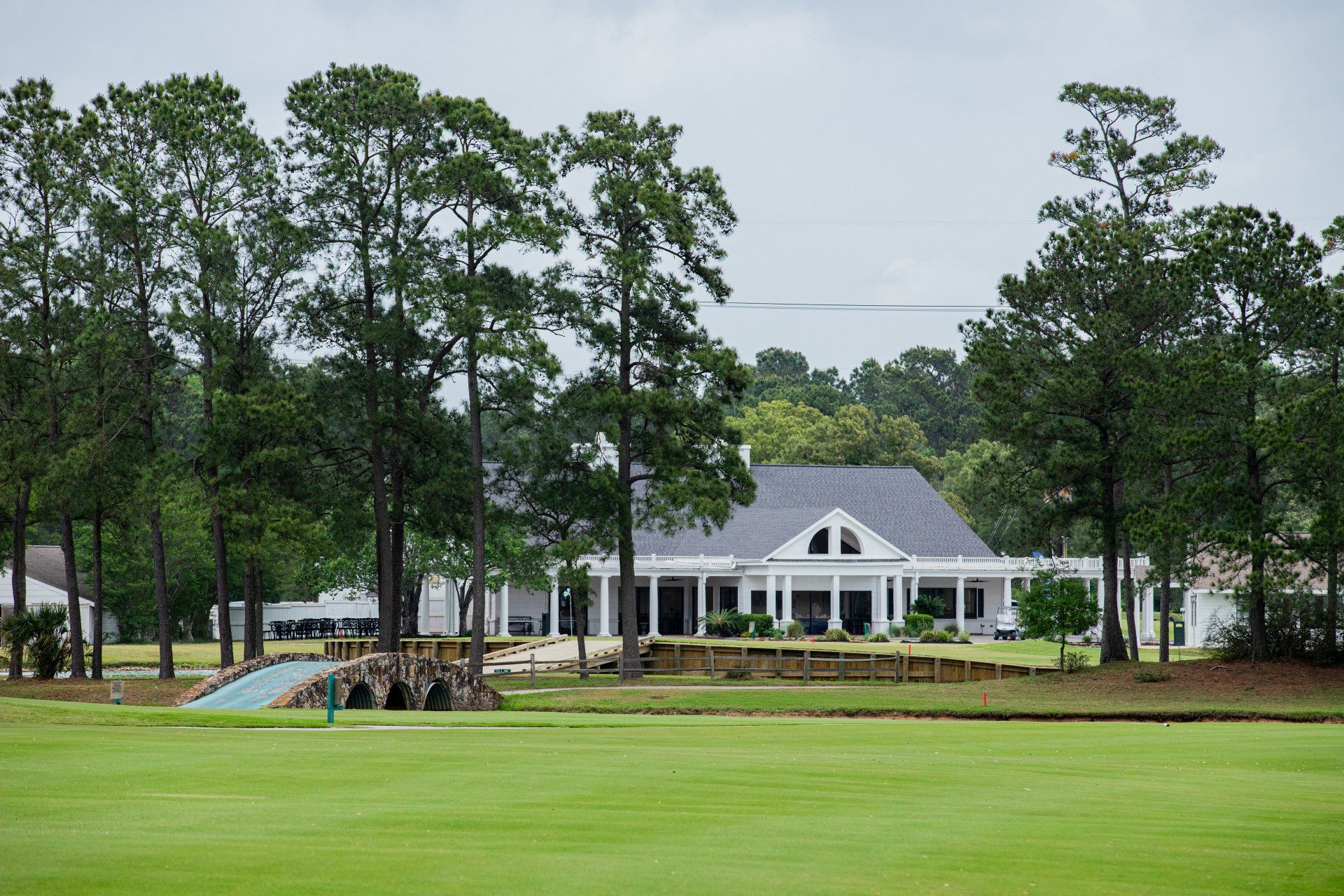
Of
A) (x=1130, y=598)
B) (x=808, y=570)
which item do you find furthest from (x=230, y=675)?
(x=808, y=570)

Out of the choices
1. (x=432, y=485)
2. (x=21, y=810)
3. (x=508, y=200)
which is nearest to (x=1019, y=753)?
(x=21, y=810)

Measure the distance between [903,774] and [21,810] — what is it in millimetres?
7826

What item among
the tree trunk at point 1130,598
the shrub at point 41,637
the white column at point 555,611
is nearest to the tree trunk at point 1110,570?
the tree trunk at point 1130,598

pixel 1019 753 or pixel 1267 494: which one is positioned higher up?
pixel 1267 494

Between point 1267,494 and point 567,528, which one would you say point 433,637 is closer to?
point 567,528

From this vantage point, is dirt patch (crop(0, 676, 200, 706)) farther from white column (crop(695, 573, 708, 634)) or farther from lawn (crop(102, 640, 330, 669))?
white column (crop(695, 573, 708, 634))

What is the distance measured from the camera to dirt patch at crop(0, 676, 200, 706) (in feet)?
88.6

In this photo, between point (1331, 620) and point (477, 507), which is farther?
point (477, 507)

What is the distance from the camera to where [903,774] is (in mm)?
12875

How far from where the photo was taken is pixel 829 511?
53.2 m

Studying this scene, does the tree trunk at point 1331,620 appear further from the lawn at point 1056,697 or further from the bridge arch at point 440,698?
the bridge arch at point 440,698

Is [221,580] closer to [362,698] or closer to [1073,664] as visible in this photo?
[362,698]

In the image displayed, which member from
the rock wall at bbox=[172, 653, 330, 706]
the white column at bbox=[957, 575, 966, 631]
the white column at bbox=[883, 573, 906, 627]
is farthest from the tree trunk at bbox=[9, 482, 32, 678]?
the white column at bbox=[957, 575, 966, 631]

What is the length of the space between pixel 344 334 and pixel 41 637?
1065cm
